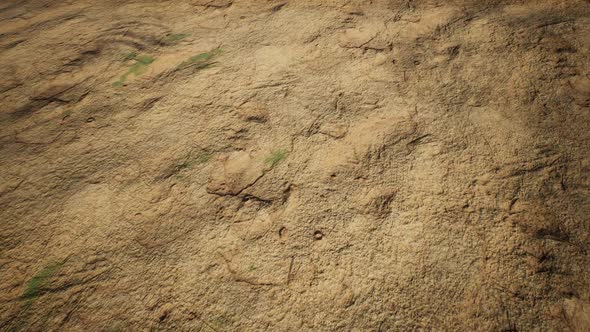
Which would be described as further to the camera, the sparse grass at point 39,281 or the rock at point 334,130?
the rock at point 334,130

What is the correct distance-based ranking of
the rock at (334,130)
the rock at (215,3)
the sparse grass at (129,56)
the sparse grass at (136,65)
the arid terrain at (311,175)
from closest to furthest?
the arid terrain at (311,175) < the rock at (334,130) < the sparse grass at (136,65) < the sparse grass at (129,56) < the rock at (215,3)

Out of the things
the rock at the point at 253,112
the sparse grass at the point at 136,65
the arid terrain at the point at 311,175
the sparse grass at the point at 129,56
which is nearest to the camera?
the arid terrain at the point at 311,175

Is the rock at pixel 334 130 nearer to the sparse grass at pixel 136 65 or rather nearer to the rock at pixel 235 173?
the rock at pixel 235 173

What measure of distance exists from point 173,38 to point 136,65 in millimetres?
300

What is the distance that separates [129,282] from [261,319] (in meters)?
0.44

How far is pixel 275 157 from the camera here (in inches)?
49.2

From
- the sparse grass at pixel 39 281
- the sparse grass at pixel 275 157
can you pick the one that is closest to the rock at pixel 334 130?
the sparse grass at pixel 275 157

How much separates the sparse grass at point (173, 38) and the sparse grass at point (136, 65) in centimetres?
17

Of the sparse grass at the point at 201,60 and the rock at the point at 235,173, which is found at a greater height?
the sparse grass at the point at 201,60

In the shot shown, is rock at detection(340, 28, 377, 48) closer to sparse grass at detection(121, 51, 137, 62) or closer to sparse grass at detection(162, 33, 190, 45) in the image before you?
sparse grass at detection(162, 33, 190, 45)

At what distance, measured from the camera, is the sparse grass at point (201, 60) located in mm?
1664

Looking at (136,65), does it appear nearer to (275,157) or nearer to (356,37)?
(275,157)

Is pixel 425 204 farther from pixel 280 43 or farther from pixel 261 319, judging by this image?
pixel 280 43

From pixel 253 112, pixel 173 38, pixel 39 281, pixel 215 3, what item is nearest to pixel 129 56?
pixel 173 38
